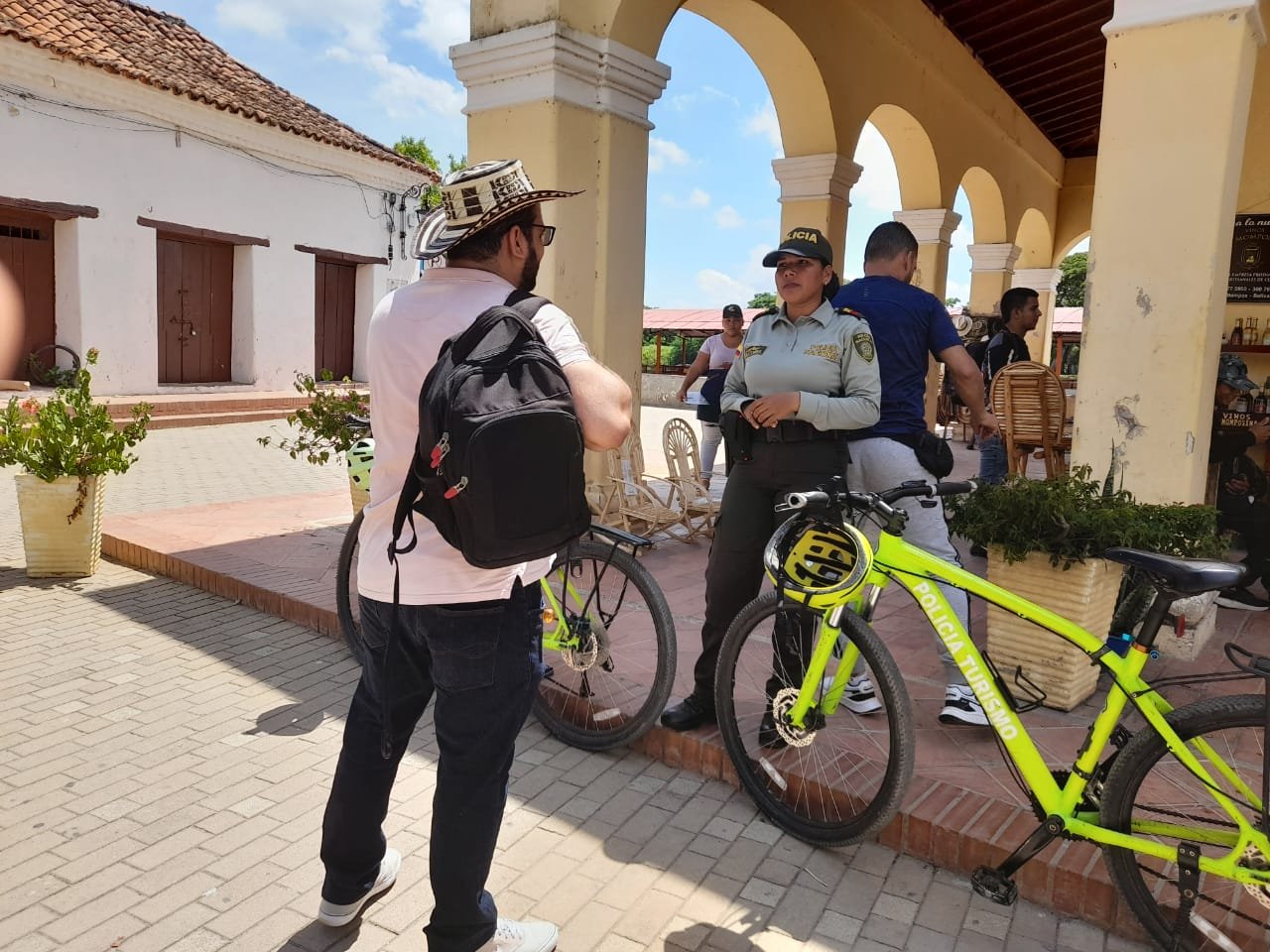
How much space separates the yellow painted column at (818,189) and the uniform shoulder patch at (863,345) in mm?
5228

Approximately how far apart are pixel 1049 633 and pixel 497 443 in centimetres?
240

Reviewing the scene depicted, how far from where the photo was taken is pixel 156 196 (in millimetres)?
13898

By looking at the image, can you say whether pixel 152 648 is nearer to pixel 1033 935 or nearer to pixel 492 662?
pixel 492 662

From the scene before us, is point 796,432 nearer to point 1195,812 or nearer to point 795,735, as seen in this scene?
point 795,735

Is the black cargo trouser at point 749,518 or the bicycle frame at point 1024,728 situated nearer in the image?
the bicycle frame at point 1024,728

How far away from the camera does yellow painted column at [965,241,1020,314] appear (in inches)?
497

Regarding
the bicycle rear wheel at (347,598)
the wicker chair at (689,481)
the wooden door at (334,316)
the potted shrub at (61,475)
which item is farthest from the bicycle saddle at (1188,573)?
the wooden door at (334,316)

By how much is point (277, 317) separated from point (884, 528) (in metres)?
15.5

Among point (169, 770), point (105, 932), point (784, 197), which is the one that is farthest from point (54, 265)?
point (105, 932)

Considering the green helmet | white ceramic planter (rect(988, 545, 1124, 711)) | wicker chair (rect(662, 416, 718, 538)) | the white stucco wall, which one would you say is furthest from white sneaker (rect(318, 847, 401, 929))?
the white stucco wall

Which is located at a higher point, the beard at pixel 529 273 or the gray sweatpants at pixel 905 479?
the beard at pixel 529 273

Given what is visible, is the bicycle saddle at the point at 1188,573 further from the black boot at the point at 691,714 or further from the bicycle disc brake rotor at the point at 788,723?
the black boot at the point at 691,714

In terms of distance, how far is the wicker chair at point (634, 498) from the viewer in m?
5.58

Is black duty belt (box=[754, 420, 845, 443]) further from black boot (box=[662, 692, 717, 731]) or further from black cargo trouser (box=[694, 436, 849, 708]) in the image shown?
black boot (box=[662, 692, 717, 731])
